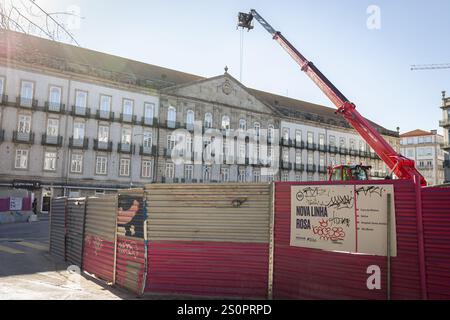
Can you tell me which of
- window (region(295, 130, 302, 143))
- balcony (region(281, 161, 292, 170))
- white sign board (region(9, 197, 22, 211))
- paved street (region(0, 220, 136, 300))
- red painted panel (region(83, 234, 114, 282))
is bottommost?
paved street (region(0, 220, 136, 300))

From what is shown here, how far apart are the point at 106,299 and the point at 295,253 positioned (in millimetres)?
4541

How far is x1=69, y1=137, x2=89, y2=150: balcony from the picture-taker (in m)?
41.3

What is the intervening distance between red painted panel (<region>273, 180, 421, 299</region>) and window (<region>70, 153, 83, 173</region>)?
36.9m

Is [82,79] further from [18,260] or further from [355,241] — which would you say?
[355,241]

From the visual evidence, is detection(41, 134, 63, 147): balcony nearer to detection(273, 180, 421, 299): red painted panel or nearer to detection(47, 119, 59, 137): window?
detection(47, 119, 59, 137): window

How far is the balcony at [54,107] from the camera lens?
132 ft

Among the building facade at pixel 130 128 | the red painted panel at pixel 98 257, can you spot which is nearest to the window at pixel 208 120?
the building facade at pixel 130 128

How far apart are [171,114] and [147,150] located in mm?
5917

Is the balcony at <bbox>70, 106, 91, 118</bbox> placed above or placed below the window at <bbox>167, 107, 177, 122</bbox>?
below

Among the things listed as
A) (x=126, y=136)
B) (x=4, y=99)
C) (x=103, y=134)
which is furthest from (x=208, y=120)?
(x=4, y=99)

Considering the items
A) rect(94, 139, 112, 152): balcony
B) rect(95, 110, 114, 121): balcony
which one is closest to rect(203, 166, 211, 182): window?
rect(94, 139, 112, 152): balcony

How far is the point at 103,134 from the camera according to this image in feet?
143

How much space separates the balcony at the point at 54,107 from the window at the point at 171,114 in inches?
497

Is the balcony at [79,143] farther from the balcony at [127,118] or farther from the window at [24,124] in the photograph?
the balcony at [127,118]
